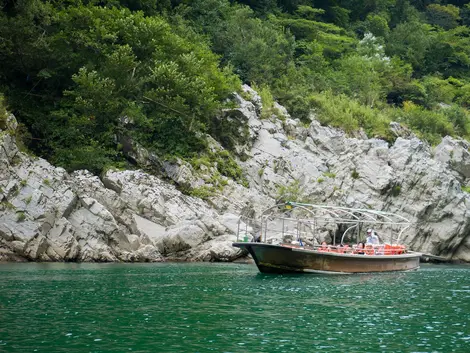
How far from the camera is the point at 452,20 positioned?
107500 mm

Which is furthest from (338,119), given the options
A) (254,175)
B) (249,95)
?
(254,175)

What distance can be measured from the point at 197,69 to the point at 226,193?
13.2 metres

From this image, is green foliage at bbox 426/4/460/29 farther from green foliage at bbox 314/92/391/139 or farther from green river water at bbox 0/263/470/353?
green river water at bbox 0/263/470/353

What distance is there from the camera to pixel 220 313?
2022 centimetres

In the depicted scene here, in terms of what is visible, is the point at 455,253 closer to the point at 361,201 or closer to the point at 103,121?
the point at 361,201

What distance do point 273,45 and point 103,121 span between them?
2897 cm

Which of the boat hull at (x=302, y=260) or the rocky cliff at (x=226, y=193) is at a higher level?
the rocky cliff at (x=226, y=193)

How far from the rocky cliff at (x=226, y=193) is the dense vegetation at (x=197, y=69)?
355cm

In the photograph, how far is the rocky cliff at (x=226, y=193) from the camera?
3831 centimetres

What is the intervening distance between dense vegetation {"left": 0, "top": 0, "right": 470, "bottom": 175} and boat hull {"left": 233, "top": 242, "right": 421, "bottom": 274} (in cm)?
1825

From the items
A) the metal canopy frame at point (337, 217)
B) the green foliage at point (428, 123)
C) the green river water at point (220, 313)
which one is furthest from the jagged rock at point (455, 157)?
the green river water at point (220, 313)

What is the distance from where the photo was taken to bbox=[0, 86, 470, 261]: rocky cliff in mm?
38312

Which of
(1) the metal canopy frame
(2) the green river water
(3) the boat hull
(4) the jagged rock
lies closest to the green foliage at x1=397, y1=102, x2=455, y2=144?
(4) the jagged rock

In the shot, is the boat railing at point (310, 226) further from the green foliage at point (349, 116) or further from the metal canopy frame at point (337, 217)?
the green foliage at point (349, 116)
